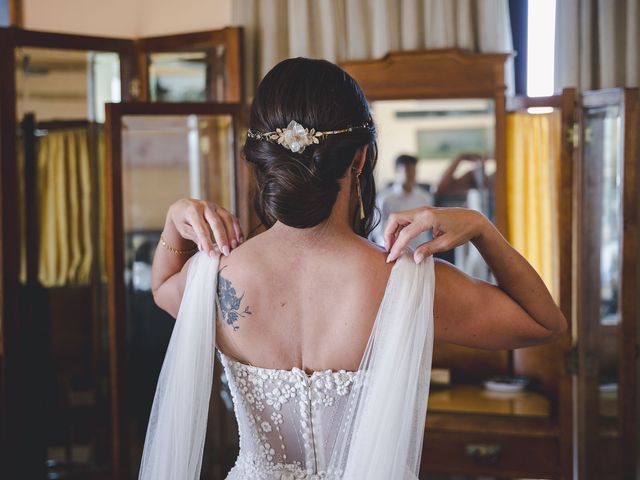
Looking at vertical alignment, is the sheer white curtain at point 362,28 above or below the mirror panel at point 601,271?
above

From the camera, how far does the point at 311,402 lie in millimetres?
1433

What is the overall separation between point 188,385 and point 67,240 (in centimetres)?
202

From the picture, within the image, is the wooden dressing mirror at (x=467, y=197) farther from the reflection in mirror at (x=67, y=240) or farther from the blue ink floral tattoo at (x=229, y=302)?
the blue ink floral tattoo at (x=229, y=302)

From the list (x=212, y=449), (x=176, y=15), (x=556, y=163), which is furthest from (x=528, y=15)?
(x=212, y=449)

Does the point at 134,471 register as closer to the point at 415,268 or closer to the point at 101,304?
the point at 101,304

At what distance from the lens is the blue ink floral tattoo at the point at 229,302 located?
144 centimetres

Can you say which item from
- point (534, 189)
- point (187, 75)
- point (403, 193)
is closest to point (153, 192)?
point (187, 75)

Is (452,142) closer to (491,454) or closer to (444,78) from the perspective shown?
(444,78)

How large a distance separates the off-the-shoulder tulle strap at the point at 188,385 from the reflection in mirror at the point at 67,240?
6.36 feet

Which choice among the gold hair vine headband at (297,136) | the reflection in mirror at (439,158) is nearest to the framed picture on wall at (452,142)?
the reflection in mirror at (439,158)

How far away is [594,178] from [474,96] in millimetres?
505

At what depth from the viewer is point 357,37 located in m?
2.97

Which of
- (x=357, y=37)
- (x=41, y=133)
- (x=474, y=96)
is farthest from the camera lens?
(x=41, y=133)

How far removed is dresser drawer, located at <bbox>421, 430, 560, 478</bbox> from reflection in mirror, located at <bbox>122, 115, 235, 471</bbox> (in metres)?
1.16
